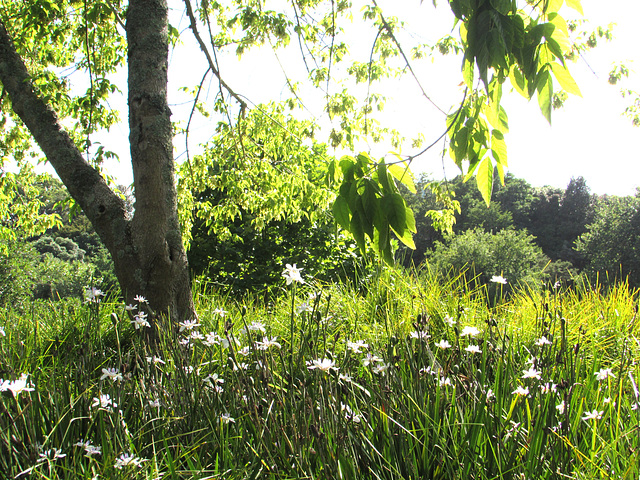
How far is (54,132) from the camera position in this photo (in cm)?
343

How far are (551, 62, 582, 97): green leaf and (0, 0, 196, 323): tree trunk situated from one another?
281 cm

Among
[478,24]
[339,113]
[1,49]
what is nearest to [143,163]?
[1,49]

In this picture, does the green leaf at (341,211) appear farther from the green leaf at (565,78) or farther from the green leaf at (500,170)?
the green leaf at (565,78)

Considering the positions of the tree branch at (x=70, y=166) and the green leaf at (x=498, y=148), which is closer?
the green leaf at (x=498, y=148)

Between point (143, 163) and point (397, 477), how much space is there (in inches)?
113

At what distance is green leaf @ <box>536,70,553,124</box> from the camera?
3.60 feet

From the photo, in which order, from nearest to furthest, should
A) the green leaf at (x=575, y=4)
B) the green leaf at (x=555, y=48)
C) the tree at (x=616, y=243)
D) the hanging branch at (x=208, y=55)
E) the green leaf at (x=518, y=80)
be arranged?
1. the green leaf at (x=555, y=48)
2. the green leaf at (x=575, y=4)
3. the green leaf at (x=518, y=80)
4. the hanging branch at (x=208, y=55)
5. the tree at (x=616, y=243)

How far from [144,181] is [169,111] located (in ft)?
2.15

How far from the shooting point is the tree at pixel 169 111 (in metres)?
1.09

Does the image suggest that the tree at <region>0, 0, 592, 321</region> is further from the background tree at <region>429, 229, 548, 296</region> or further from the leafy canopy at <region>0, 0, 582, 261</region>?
the background tree at <region>429, 229, 548, 296</region>

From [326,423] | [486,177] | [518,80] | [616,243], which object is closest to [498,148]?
[486,177]


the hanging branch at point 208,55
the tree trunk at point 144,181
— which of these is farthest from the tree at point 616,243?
the tree trunk at point 144,181

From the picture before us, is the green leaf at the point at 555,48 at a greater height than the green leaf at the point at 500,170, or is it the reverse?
the green leaf at the point at 555,48

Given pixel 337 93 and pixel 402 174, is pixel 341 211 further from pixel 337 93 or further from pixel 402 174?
pixel 337 93
